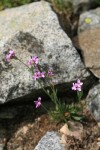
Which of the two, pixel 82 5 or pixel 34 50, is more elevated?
pixel 34 50

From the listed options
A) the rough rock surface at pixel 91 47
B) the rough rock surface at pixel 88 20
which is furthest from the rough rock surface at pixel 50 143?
the rough rock surface at pixel 88 20

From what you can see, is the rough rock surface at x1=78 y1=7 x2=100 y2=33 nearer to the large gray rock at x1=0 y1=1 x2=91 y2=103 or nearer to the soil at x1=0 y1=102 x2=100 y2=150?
the large gray rock at x1=0 y1=1 x2=91 y2=103

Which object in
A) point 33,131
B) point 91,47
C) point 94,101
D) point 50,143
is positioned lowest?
point 33,131

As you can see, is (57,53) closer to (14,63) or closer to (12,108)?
(14,63)

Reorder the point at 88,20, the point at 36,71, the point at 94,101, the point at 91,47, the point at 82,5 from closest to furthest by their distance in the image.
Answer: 1. the point at 36,71
2. the point at 94,101
3. the point at 91,47
4. the point at 88,20
5. the point at 82,5

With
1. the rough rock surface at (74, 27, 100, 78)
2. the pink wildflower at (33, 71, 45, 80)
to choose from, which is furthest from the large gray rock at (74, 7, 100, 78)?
the pink wildflower at (33, 71, 45, 80)

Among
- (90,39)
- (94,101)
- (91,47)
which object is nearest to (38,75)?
(94,101)

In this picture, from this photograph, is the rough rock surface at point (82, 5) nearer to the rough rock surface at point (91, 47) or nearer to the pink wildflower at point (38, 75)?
the rough rock surface at point (91, 47)

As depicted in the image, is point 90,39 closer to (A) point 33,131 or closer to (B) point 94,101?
(B) point 94,101
